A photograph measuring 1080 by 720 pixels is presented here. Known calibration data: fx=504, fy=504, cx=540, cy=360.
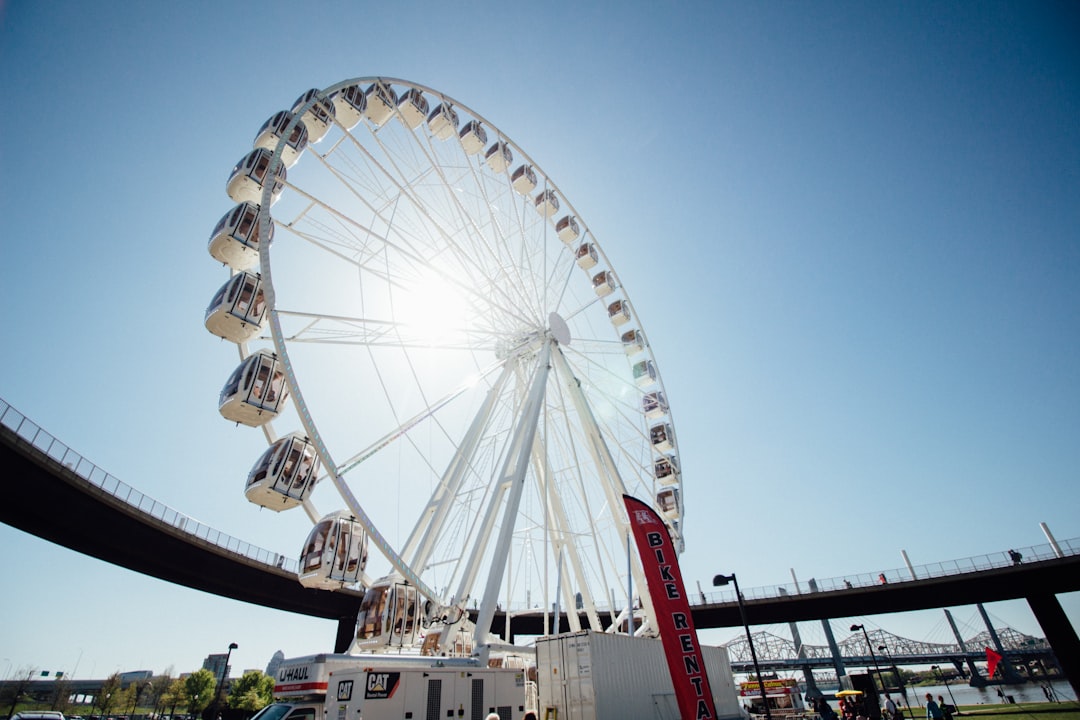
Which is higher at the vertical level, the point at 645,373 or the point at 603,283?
the point at 603,283

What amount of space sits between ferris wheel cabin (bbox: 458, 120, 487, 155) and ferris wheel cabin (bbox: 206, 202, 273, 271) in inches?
415

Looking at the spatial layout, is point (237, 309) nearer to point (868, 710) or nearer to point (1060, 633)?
point (868, 710)

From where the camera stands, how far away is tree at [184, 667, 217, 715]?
182 feet

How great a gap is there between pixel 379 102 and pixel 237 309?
10.0 metres

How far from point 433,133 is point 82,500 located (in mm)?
21339

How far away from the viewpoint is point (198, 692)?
55750mm

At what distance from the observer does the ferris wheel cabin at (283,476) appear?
41.5ft

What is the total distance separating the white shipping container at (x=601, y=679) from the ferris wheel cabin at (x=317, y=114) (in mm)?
17692

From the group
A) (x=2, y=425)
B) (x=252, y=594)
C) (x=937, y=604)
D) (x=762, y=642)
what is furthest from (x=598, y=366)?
(x=762, y=642)

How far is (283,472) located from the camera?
12812 millimetres

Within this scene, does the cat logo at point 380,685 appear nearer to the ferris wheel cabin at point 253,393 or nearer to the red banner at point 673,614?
the red banner at point 673,614

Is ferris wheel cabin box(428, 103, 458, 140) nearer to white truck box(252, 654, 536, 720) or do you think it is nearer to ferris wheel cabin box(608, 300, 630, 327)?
ferris wheel cabin box(608, 300, 630, 327)

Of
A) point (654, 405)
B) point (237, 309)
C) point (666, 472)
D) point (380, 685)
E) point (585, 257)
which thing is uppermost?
point (585, 257)

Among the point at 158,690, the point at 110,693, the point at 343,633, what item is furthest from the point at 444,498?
the point at 158,690
